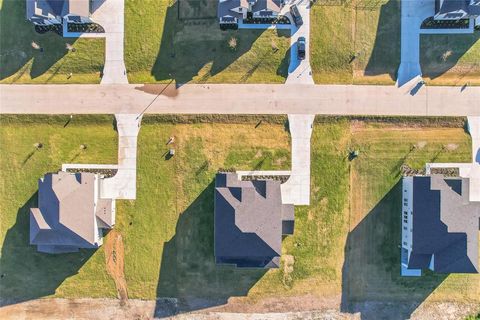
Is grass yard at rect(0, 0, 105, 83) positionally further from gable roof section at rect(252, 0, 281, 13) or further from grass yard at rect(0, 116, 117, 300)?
gable roof section at rect(252, 0, 281, 13)

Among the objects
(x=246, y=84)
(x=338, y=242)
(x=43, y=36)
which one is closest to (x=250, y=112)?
(x=246, y=84)

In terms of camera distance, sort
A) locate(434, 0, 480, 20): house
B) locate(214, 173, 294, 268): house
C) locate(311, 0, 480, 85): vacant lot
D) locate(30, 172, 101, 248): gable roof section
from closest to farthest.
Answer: locate(214, 173, 294, 268): house, locate(30, 172, 101, 248): gable roof section, locate(434, 0, 480, 20): house, locate(311, 0, 480, 85): vacant lot

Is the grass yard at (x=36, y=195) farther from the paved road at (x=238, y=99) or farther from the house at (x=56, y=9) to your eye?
the house at (x=56, y=9)

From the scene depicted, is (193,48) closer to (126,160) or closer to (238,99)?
(238,99)

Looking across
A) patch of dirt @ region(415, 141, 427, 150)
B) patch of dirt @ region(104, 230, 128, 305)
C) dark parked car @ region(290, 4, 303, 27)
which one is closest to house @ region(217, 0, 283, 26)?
dark parked car @ region(290, 4, 303, 27)

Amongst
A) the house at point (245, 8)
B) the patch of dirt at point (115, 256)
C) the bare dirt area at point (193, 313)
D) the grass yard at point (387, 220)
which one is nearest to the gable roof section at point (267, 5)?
the house at point (245, 8)
